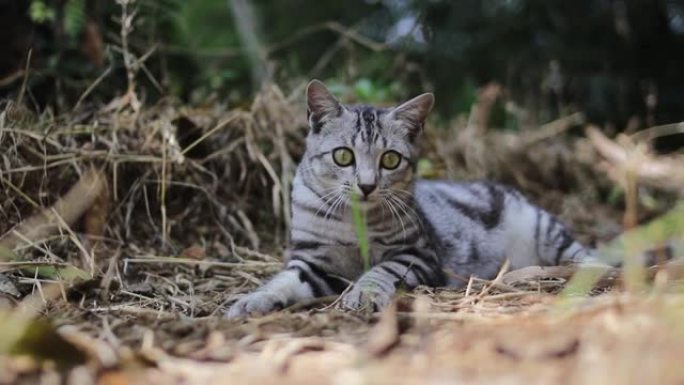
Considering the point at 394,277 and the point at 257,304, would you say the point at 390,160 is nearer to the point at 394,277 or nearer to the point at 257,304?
the point at 394,277

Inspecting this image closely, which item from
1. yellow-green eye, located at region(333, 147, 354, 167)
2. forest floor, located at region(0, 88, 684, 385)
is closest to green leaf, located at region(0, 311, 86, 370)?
forest floor, located at region(0, 88, 684, 385)

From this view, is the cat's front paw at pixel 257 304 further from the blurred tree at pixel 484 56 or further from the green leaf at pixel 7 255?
the blurred tree at pixel 484 56

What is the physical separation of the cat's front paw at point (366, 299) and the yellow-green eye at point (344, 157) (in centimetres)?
60

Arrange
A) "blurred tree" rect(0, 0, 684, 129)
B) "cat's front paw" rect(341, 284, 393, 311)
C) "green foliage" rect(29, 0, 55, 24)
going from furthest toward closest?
Answer: "blurred tree" rect(0, 0, 684, 129), "green foliage" rect(29, 0, 55, 24), "cat's front paw" rect(341, 284, 393, 311)

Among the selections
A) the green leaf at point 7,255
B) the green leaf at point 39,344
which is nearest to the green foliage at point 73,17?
the green leaf at point 7,255

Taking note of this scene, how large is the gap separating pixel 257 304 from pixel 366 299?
0.38 m

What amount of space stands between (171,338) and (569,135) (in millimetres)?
5093

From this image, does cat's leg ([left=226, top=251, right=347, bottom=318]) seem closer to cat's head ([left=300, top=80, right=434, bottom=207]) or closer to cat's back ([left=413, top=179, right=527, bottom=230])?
cat's head ([left=300, top=80, right=434, bottom=207])

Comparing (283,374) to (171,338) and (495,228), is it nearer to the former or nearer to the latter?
(171,338)

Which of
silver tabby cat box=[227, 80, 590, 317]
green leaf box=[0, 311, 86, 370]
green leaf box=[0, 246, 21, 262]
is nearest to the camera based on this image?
green leaf box=[0, 311, 86, 370]

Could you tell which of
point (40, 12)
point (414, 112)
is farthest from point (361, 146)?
point (40, 12)

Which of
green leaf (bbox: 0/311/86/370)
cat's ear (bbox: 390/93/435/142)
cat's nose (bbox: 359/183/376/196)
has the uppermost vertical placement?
cat's ear (bbox: 390/93/435/142)

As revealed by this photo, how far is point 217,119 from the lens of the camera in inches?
180

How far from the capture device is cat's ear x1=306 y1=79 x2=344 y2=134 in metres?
3.49
